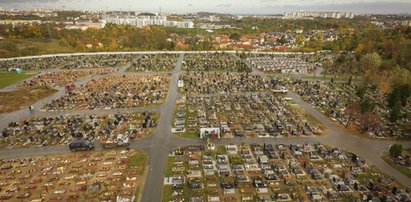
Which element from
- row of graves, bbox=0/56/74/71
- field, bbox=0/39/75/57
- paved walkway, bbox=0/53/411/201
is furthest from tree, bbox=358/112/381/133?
field, bbox=0/39/75/57

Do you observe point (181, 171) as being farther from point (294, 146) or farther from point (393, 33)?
point (393, 33)

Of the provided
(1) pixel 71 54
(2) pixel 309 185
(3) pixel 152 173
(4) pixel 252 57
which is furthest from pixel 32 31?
(2) pixel 309 185

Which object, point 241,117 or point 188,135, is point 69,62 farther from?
point 241,117

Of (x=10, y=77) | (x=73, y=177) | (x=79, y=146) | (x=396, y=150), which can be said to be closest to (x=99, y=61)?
(x=10, y=77)

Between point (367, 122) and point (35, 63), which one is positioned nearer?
point (367, 122)

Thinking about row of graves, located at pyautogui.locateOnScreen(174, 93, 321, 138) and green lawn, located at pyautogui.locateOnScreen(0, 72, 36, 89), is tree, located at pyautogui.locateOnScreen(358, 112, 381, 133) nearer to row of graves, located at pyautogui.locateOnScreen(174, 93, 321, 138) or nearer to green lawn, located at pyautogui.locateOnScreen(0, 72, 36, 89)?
row of graves, located at pyautogui.locateOnScreen(174, 93, 321, 138)

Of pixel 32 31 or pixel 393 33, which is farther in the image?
pixel 32 31
